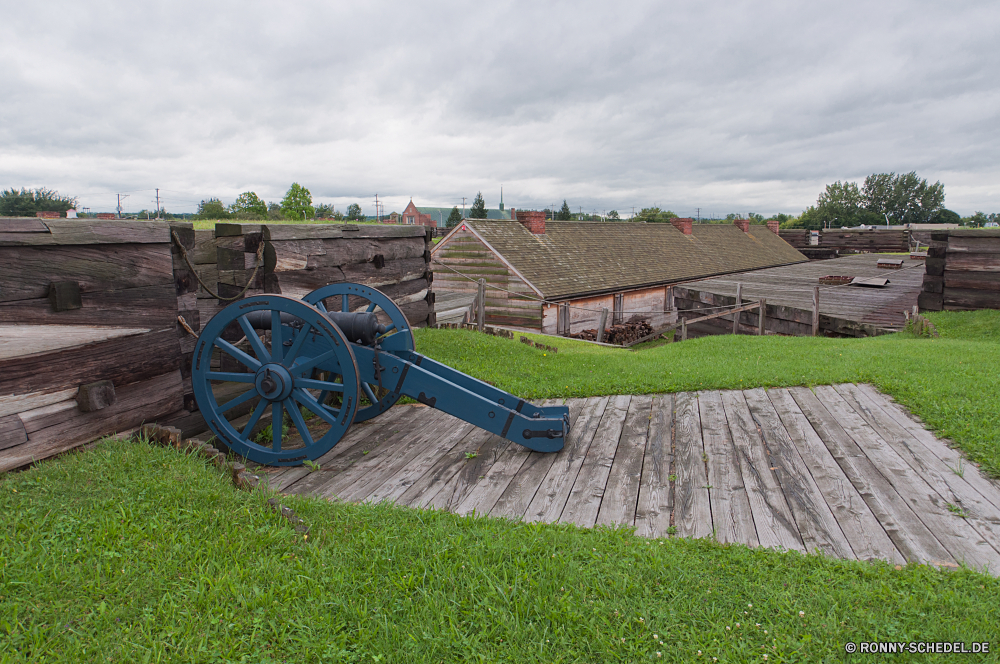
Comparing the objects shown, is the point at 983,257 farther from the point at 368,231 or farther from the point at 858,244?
the point at 858,244

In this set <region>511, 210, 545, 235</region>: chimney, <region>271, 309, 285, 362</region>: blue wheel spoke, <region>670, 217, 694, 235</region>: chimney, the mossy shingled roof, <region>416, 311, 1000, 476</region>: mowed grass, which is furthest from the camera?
<region>670, 217, 694, 235</region>: chimney

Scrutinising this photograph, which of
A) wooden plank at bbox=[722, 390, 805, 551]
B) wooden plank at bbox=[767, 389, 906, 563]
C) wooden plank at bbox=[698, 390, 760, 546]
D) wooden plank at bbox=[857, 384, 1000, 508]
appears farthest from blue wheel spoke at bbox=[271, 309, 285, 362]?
wooden plank at bbox=[857, 384, 1000, 508]

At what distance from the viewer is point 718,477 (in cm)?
385

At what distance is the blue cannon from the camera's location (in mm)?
3977

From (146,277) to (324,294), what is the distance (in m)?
1.39

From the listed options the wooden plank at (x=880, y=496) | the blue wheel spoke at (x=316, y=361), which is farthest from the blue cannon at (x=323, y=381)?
the wooden plank at (x=880, y=496)

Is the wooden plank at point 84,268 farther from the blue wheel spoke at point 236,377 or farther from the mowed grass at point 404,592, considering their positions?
the mowed grass at point 404,592

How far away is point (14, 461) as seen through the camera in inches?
129

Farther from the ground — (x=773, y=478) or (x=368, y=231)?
(x=368, y=231)

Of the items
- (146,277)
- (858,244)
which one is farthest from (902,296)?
(858,244)

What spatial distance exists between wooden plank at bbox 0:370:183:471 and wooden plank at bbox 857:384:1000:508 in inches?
203

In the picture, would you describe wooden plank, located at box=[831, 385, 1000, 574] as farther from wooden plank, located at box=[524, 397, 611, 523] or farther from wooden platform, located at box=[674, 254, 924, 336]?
wooden platform, located at box=[674, 254, 924, 336]

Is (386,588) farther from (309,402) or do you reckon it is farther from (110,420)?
(110,420)

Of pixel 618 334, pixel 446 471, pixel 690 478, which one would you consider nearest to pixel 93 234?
pixel 446 471
